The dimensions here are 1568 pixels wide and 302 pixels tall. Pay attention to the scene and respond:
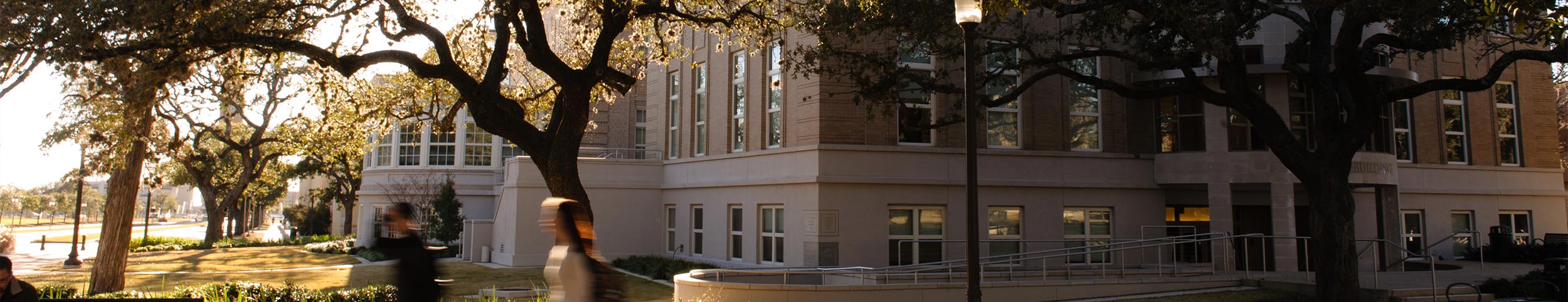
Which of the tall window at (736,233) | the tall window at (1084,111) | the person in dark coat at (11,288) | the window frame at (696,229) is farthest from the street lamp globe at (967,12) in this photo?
the window frame at (696,229)

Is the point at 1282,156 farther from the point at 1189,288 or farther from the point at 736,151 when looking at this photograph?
the point at 736,151

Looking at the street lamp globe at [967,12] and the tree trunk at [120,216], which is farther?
the tree trunk at [120,216]

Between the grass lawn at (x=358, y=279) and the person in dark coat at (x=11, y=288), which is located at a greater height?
the person in dark coat at (x=11, y=288)

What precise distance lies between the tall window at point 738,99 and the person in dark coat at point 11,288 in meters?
15.8

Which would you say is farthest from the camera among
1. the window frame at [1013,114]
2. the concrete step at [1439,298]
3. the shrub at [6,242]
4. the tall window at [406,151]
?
the shrub at [6,242]

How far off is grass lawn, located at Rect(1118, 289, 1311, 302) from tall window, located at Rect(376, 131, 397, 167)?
32.1 meters

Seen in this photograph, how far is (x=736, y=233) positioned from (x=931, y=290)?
9.06m

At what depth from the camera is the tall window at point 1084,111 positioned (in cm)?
2188

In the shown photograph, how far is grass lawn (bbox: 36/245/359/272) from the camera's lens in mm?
28031

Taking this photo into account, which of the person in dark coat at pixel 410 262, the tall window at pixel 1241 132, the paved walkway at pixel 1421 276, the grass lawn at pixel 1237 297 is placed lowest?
the grass lawn at pixel 1237 297

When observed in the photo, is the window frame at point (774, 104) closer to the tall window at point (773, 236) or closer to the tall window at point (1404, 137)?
the tall window at point (773, 236)

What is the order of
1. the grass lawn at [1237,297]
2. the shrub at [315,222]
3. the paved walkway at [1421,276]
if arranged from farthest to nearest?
the shrub at [315,222] → the paved walkway at [1421,276] → the grass lawn at [1237,297]

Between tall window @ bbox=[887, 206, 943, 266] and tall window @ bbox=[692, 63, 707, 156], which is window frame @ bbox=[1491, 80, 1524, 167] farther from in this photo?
tall window @ bbox=[692, 63, 707, 156]

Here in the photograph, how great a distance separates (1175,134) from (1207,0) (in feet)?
25.6
